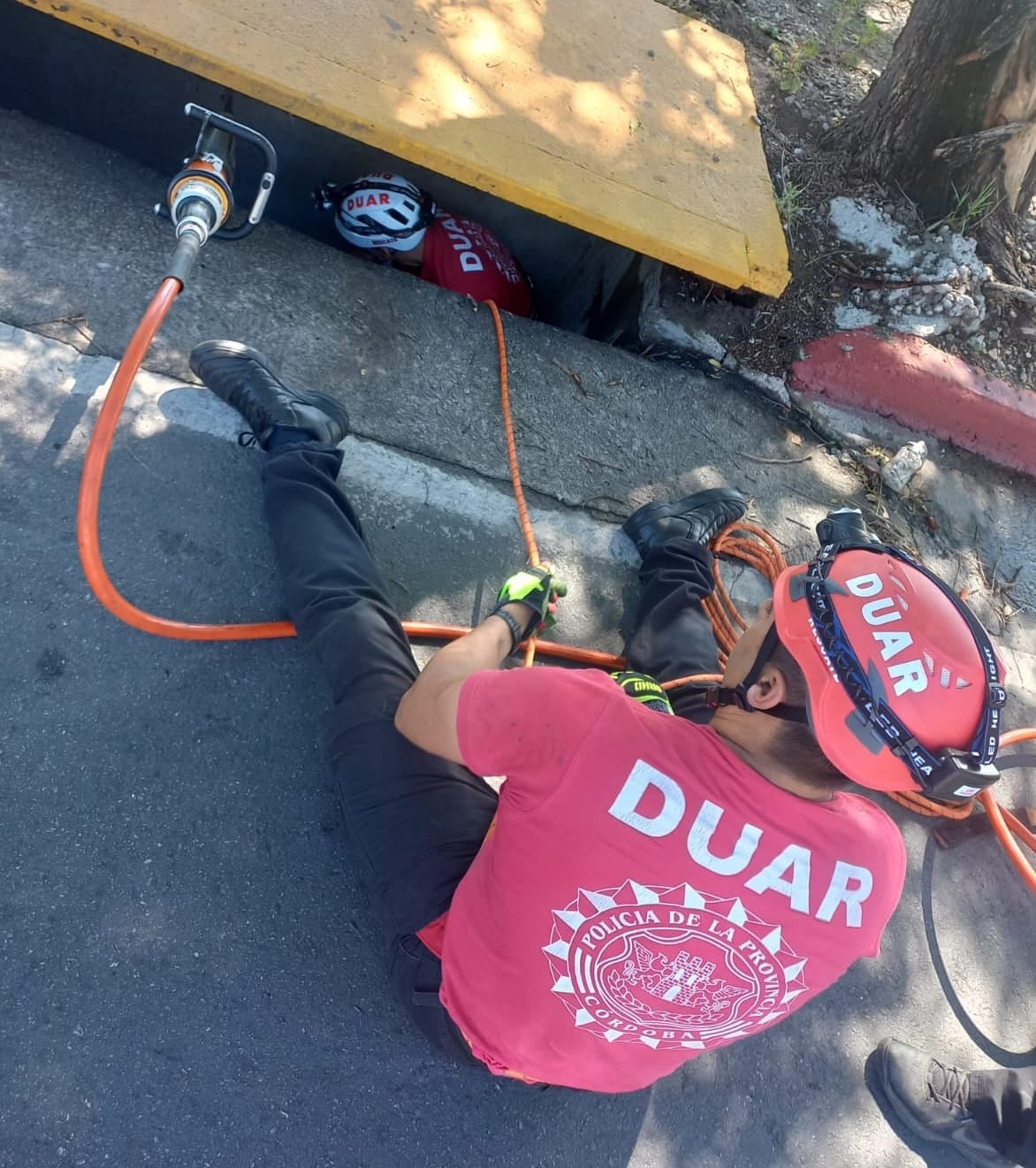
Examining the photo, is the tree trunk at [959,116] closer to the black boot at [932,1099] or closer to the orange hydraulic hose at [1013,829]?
the orange hydraulic hose at [1013,829]

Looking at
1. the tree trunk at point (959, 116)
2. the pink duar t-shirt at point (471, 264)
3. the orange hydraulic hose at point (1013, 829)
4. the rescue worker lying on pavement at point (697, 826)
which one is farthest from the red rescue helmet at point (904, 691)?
the tree trunk at point (959, 116)

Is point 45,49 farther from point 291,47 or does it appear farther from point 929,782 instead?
point 929,782

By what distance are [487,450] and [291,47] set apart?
5.07ft

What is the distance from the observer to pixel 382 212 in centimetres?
372

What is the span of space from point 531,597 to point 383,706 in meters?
0.55

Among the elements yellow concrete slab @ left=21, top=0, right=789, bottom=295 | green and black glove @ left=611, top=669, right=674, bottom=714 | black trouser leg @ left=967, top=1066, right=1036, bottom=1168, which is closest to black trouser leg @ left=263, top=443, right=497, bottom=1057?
green and black glove @ left=611, top=669, right=674, bottom=714

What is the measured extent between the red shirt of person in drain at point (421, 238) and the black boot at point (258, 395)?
1.24 metres

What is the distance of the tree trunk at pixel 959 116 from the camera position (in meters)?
3.51

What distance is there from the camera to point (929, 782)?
5.04 ft

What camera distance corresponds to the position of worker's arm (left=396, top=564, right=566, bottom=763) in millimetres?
1837

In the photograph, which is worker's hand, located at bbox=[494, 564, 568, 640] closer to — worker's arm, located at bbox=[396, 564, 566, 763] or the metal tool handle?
worker's arm, located at bbox=[396, 564, 566, 763]

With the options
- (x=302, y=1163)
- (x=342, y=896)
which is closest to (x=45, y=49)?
(x=342, y=896)

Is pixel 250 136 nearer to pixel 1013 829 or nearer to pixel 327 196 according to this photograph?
pixel 327 196

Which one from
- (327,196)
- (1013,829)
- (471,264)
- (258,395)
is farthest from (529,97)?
(1013,829)
